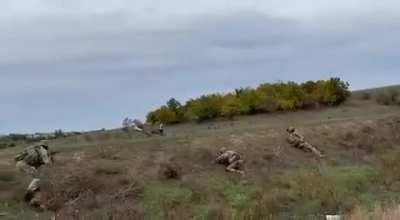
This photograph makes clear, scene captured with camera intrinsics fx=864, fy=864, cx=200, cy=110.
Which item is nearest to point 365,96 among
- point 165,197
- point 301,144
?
point 301,144

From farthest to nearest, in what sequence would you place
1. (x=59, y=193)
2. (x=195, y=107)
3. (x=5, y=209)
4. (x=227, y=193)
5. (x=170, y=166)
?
(x=195, y=107) → (x=170, y=166) → (x=227, y=193) → (x=59, y=193) → (x=5, y=209)

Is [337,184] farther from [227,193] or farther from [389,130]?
[389,130]

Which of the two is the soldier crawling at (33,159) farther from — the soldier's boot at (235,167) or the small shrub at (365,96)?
the small shrub at (365,96)

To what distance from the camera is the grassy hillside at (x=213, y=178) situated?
25250mm

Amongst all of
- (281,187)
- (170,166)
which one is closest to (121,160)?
(170,166)

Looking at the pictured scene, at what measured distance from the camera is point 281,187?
3117cm

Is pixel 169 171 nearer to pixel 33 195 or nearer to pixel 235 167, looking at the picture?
pixel 235 167

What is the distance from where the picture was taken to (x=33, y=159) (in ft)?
102

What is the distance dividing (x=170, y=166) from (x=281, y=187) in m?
4.50

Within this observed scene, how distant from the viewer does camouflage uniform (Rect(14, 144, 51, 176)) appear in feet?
101

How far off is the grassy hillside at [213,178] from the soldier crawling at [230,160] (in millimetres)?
418

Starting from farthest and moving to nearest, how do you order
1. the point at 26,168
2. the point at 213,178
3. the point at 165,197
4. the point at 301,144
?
the point at 301,144, the point at 213,178, the point at 26,168, the point at 165,197

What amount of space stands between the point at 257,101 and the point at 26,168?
30.0 m

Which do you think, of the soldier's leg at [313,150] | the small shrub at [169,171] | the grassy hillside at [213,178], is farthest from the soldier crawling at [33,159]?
the soldier's leg at [313,150]
